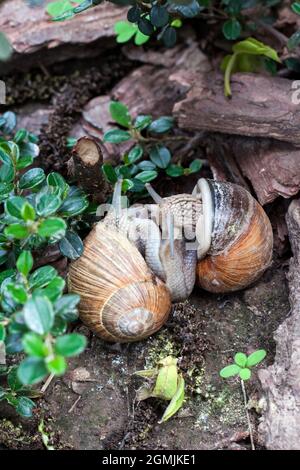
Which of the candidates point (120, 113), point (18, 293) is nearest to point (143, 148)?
point (120, 113)

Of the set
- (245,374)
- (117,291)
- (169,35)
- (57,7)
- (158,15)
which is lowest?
(245,374)

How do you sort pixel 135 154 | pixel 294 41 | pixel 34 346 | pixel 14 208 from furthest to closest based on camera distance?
pixel 135 154, pixel 294 41, pixel 14 208, pixel 34 346

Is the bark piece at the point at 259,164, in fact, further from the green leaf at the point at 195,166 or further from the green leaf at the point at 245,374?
the green leaf at the point at 245,374

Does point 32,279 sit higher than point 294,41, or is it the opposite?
point 294,41

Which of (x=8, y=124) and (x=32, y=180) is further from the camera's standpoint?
(x=8, y=124)

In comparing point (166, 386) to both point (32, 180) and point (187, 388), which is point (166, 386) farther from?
point (32, 180)

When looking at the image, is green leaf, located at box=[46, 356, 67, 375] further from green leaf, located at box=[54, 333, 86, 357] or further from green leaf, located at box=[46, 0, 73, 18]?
green leaf, located at box=[46, 0, 73, 18]

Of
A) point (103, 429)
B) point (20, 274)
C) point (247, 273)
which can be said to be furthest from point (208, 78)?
point (103, 429)
